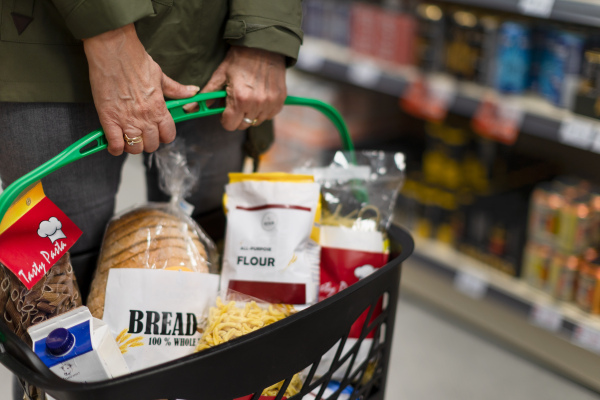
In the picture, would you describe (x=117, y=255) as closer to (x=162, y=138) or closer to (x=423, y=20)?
(x=162, y=138)

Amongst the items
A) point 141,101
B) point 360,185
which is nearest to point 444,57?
point 360,185

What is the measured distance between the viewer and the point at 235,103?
0.90 metres

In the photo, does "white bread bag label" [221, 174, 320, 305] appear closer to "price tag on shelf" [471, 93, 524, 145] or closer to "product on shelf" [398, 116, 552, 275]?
"price tag on shelf" [471, 93, 524, 145]

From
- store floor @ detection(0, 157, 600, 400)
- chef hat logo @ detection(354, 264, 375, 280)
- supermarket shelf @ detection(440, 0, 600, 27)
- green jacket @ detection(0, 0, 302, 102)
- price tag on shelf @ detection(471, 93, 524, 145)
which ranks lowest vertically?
store floor @ detection(0, 157, 600, 400)

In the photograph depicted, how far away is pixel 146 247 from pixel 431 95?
4.27ft

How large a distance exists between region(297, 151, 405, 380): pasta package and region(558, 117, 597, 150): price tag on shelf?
74cm

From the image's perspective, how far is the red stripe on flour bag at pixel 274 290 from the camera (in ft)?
3.01

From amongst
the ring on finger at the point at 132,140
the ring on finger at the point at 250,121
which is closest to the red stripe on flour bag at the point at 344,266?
the ring on finger at the point at 250,121

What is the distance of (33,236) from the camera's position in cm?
76

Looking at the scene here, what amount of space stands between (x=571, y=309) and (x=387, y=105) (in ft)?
3.87

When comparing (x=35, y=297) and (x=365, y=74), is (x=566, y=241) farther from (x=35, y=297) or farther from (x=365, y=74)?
(x=35, y=297)

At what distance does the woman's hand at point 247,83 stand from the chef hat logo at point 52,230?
0.81 ft

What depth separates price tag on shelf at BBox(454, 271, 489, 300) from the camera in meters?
1.91

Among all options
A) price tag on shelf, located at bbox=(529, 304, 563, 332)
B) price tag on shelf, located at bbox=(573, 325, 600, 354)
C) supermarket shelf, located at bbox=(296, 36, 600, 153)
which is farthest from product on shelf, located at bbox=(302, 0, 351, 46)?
price tag on shelf, located at bbox=(573, 325, 600, 354)
